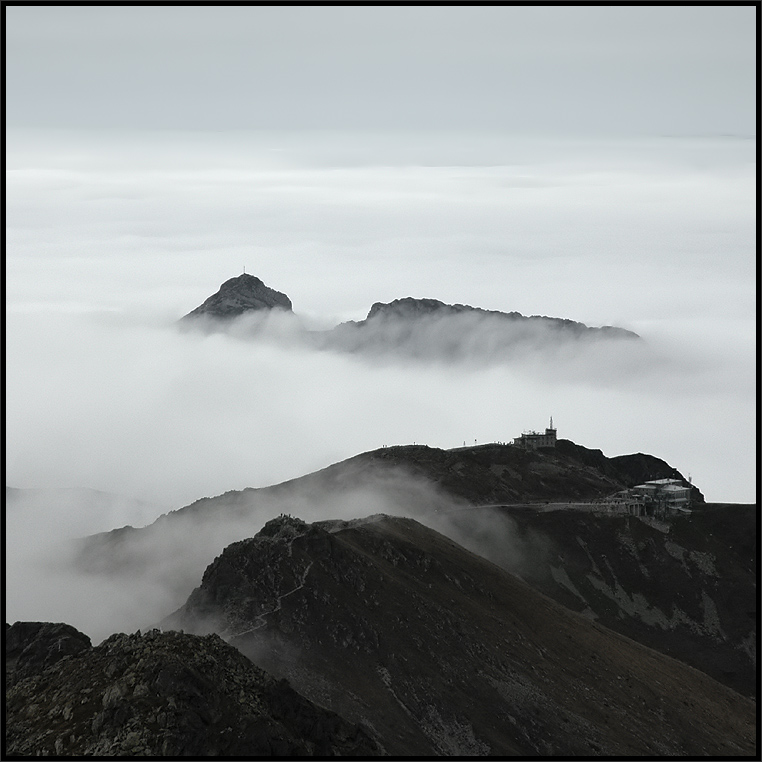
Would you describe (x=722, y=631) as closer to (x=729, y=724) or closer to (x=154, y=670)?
(x=729, y=724)

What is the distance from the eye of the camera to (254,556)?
11225cm

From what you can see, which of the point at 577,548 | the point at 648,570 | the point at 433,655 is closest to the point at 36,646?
the point at 433,655

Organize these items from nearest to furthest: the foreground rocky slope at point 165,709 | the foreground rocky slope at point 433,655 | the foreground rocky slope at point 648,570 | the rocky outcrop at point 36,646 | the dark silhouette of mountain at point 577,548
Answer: the foreground rocky slope at point 165,709
the rocky outcrop at point 36,646
the foreground rocky slope at point 433,655
the dark silhouette of mountain at point 577,548
the foreground rocky slope at point 648,570

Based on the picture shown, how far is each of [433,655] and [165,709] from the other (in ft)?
130

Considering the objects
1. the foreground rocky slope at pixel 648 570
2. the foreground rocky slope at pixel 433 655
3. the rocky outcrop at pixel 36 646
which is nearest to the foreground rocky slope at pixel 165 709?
the rocky outcrop at pixel 36 646

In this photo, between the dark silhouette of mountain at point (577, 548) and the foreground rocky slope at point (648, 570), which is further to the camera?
the foreground rocky slope at point (648, 570)

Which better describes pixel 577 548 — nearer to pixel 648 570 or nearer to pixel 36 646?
pixel 648 570

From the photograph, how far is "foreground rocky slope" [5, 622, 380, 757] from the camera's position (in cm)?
7225

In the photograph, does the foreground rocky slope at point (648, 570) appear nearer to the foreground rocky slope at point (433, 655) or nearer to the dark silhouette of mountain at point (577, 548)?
the dark silhouette of mountain at point (577, 548)

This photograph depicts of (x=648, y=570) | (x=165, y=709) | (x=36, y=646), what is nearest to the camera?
(x=165, y=709)

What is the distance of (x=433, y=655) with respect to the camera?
352 ft

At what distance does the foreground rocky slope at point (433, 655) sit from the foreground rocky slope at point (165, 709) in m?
13.3

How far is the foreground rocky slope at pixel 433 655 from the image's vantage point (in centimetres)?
9838

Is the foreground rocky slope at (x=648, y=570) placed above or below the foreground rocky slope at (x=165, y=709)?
below
